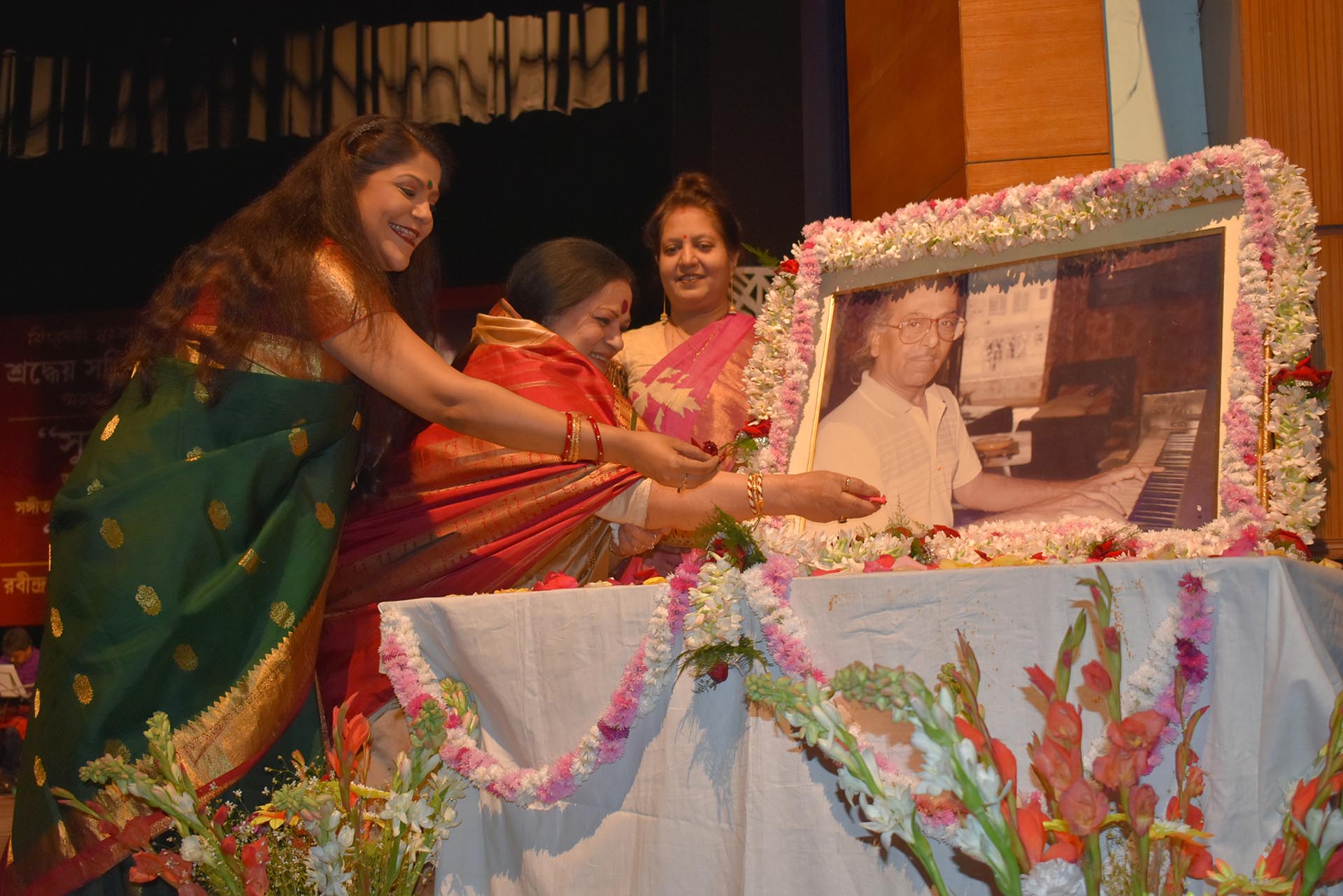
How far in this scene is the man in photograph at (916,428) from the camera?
2.11m

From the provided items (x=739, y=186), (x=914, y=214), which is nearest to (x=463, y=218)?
(x=739, y=186)

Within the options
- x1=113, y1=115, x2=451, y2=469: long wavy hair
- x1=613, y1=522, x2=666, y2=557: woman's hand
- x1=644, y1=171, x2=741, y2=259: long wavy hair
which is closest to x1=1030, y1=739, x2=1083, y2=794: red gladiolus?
x1=613, y1=522, x2=666, y2=557: woman's hand

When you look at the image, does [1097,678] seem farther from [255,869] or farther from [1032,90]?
[1032,90]

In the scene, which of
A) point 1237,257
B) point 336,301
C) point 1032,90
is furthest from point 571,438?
point 1032,90

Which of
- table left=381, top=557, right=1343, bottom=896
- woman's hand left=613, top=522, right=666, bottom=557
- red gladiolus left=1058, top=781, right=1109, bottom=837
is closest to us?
red gladiolus left=1058, top=781, right=1109, bottom=837

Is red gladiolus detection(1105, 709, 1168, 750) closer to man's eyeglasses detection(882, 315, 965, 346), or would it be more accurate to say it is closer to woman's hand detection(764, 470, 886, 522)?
woman's hand detection(764, 470, 886, 522)

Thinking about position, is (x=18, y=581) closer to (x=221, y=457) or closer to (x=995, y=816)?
(x=221, y=457)

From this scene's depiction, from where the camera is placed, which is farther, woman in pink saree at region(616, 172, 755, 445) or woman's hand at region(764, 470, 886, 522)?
woman in pink saree at region(616, 172, 755, 445)

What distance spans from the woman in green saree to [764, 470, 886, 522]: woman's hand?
14 cm

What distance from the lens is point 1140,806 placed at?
1.08 meters

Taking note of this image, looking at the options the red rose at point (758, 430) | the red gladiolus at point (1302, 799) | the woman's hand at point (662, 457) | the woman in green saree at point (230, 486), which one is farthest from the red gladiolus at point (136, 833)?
the red gladiolus at point (1302, 799)

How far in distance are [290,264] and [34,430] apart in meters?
6.09

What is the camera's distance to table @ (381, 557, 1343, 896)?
1.39m

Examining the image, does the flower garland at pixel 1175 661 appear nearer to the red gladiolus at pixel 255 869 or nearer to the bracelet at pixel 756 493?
the bracelet at pixel 756 493
